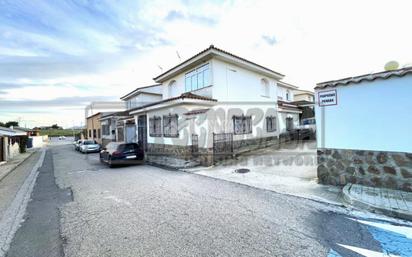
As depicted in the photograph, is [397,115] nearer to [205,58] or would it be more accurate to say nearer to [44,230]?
[44,230]

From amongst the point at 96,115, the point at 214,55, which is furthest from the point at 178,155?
the point at 96,115

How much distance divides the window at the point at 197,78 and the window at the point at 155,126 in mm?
3121

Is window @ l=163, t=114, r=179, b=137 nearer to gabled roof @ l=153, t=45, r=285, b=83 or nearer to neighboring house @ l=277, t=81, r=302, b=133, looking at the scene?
gabled roof @ l=153, t=45, r=285, b=83

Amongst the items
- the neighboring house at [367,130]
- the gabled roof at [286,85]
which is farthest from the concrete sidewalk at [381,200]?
the gabled roof at [286,85]

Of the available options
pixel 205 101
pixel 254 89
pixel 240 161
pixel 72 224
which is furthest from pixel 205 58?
pixel 72 224

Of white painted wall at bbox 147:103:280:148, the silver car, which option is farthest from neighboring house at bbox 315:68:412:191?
the silver car

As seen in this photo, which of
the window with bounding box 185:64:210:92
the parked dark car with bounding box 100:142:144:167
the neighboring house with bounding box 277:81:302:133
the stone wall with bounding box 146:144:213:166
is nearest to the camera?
the stone wall with bounding box 146:144:213:166

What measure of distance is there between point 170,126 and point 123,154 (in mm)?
3346

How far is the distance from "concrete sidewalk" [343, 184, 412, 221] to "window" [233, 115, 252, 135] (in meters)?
9.36

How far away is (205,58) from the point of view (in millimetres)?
13836

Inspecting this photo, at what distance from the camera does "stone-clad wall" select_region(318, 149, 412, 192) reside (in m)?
5.54

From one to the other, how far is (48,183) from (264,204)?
30.1 feet

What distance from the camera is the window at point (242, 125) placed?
15.0m

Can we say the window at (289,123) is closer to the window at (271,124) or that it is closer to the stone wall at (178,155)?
the window at (271,124)
